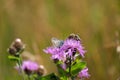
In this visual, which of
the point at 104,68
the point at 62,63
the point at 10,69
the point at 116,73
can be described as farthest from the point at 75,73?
the point at 10,69

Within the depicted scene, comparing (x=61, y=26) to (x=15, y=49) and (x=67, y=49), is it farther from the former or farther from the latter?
(x=67, y=49)

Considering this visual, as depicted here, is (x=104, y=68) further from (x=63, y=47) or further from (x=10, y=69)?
(x=63, y=47)

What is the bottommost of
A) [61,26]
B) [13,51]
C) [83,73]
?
[83,73]

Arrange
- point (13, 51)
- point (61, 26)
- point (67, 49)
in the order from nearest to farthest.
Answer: point (67, 49) < point (13, 51) < point (61, 26)

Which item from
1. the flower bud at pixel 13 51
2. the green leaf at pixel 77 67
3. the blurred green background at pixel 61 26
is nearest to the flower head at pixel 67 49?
the green leaf at pixel 77 67

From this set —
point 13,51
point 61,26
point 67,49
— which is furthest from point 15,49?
point 61,26

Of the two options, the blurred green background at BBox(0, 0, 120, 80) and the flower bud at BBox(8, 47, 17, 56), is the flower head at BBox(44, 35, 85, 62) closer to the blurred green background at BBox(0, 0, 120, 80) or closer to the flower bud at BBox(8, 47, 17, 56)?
the flower bud at BBox(8, 47, 17, 56)

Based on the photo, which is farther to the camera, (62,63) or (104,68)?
(104,68)

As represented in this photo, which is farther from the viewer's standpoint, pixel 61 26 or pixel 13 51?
pixel 61 26

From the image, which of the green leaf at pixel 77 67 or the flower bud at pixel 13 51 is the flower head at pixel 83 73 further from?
the flower bud at pixel 13 51
